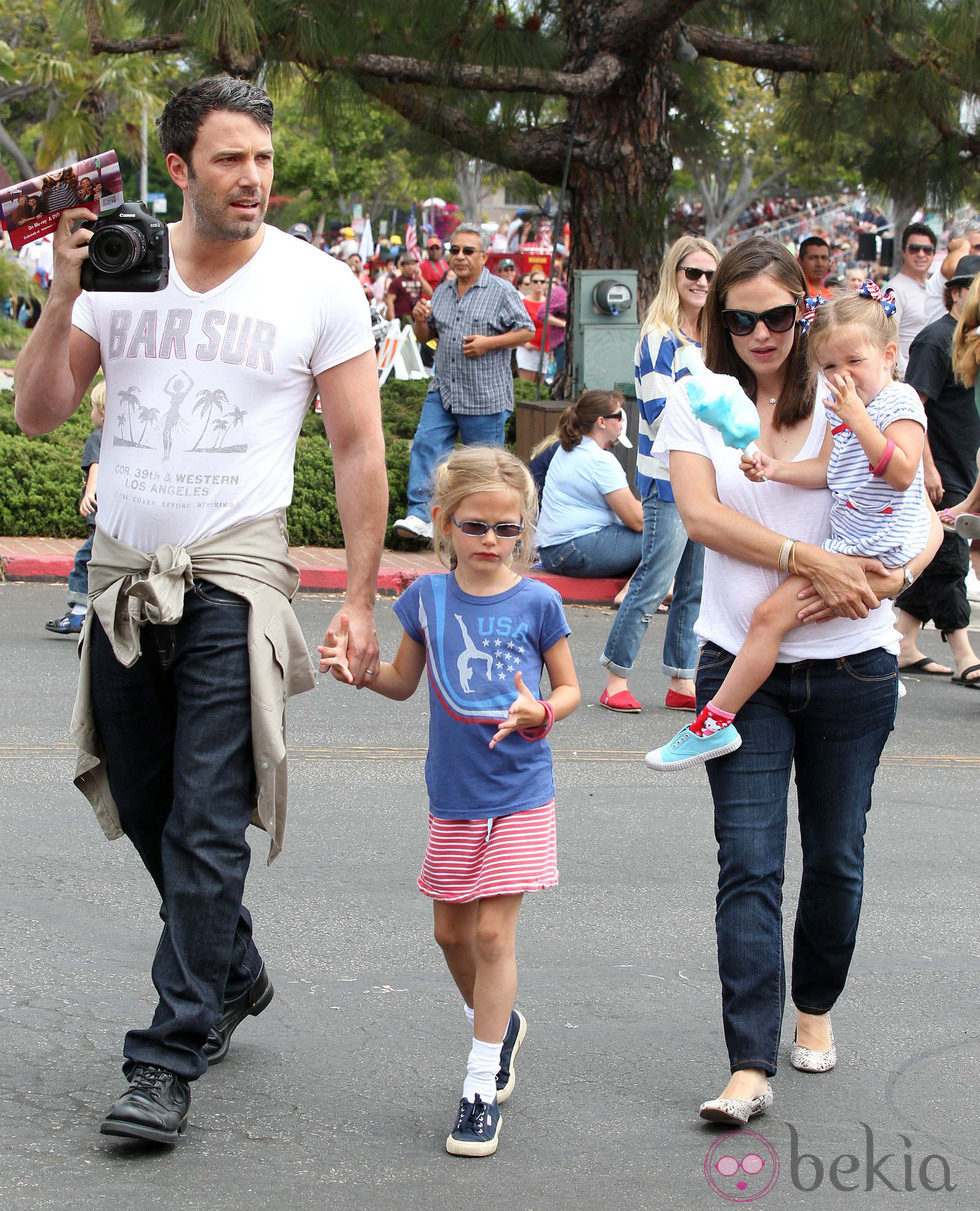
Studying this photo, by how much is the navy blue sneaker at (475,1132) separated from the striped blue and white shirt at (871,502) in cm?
142

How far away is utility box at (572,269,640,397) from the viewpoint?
40.4ft

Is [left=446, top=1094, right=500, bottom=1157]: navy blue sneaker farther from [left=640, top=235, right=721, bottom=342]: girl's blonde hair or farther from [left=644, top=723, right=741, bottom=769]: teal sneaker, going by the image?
[left=640, top=235, right=721, bottom=342]: girl's blonde hair

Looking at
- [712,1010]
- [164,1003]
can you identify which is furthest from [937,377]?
[164,1003]

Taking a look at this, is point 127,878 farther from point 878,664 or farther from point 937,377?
point 937,377

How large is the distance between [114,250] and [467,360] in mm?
7588

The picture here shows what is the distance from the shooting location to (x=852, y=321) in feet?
11.9

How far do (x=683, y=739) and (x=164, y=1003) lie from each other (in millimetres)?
1272

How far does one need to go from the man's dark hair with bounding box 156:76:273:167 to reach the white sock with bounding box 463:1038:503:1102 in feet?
6.43

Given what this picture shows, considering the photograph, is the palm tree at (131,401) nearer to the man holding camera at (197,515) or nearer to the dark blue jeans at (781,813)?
the man holding camera at (197,515)

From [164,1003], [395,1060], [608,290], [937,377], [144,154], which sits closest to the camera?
[164,1003]

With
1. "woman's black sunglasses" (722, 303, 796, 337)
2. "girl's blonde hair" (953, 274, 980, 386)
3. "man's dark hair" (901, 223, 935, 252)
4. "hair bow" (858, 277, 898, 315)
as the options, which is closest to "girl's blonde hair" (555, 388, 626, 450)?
"girl's blonde hair" (953, 274, 980, 386)

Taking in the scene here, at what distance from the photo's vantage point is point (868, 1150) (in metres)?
3.46

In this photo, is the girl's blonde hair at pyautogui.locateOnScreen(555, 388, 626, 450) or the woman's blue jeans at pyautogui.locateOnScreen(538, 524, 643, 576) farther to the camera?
the woman's blue jeans at pyautogui.locateOnScreen(538, 524, 643, 576)

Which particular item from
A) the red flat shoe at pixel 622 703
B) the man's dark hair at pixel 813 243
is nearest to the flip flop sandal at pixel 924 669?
the red flat shoe at pixel 622 703
